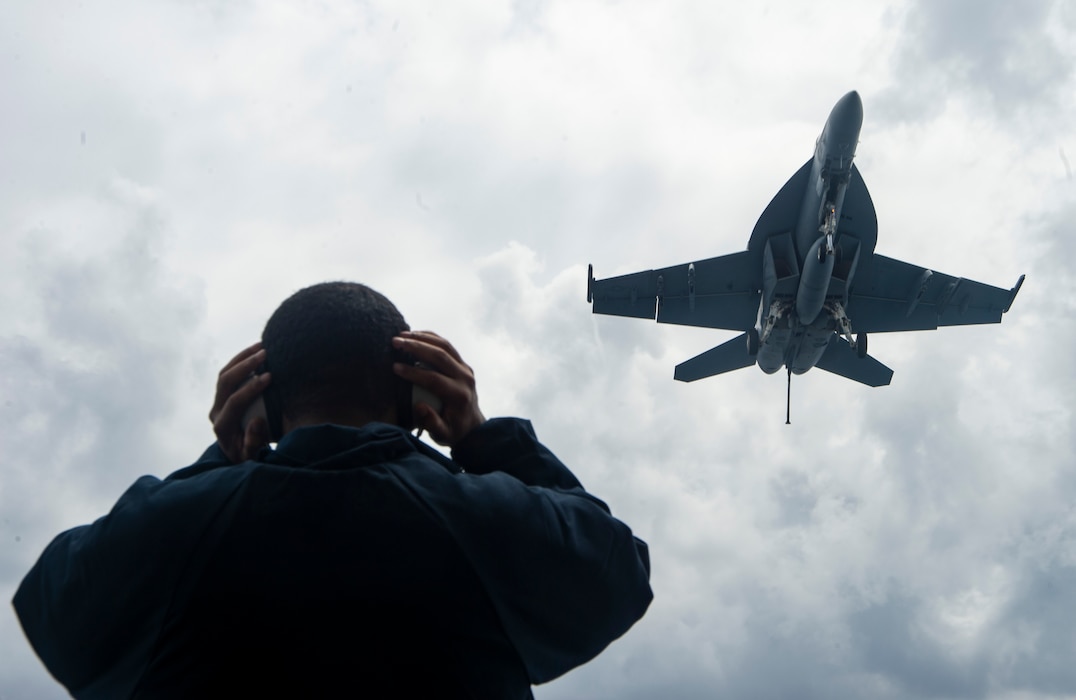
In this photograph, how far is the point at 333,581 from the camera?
1.73 metres

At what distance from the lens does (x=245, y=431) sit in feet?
7.00

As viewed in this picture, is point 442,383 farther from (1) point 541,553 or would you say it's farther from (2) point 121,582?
(2) point 121,582

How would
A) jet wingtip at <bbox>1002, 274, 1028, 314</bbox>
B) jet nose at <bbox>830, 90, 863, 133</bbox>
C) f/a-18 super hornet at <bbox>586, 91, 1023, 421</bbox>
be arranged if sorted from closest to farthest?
jet nose at <bbox>830, 90, 863, 133</bbox> → f/a-18 super hornet at <bbox>586, 91, 1023, 421</bbox> → jet wingtip at <bbox>1002, 274, 1028, 314</bbox>

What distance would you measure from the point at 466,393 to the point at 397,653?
0.69 meters

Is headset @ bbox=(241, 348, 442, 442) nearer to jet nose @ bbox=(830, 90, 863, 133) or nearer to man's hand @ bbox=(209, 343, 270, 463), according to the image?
man's hand @ bbox=(209, 343, 270, 463)

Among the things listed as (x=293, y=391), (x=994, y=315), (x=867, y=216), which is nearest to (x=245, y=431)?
(x=293, y=391)

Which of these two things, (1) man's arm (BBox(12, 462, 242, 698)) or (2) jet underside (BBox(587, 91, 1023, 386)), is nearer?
(1) man's arm (BBox(12, 462, 242, 698))

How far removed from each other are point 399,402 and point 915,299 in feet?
81.5

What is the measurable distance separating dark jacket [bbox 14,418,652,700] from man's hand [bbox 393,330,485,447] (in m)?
0.19

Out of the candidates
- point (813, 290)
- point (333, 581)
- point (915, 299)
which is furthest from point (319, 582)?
point (915, 299)

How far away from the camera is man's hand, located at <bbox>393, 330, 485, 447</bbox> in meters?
2.08

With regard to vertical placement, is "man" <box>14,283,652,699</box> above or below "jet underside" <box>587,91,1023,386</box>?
below

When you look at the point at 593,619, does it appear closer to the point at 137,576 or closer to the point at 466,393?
the point at 466,393

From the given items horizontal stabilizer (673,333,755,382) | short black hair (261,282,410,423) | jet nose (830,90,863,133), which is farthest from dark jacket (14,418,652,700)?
horizontal stabilizer (673,333,755,382)
